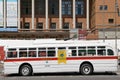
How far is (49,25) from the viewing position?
79250mm

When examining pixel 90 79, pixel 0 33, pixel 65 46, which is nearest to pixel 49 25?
pixel 0 33

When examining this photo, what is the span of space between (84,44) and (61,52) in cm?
182

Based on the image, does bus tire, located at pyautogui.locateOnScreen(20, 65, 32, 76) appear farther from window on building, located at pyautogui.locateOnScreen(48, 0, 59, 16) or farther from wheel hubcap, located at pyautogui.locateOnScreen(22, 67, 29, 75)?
window on building, located at pyautogui.locateOnScreen(48, 0, 59, 16)

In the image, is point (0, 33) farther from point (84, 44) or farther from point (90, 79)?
point (90, 79)

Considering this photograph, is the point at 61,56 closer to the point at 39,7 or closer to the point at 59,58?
the point at 59,58

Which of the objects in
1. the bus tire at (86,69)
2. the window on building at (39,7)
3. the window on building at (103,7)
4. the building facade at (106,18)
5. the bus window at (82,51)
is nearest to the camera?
the bus tire at (86,69)

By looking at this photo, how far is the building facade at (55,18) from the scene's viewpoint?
229 ft

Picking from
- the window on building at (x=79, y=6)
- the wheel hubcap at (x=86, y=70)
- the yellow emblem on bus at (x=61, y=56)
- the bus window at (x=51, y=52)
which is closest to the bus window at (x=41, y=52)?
the bus window at (x=51, y=52)

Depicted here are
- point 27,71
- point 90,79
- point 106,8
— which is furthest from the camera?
point 106,8

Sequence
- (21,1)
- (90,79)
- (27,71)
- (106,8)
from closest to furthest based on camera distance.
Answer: (90,79) → (27,71) → (106,8) → (21,1)

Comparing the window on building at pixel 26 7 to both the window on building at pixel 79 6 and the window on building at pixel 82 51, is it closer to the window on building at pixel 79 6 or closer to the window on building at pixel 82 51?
the window on building at pixel 79 6

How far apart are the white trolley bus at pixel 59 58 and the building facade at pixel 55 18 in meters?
44.4

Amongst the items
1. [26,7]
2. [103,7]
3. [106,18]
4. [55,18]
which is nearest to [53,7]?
[55,18]

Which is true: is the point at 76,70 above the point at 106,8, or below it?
below
